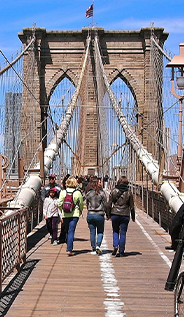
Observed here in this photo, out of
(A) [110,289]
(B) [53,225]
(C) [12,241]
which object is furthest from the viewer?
(B) [53,225]

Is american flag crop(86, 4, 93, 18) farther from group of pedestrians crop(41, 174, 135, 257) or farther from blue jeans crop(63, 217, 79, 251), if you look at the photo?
blue jeans crop(63, 217, 79, 251)

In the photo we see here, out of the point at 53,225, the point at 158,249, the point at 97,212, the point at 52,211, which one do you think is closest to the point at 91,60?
the point at 52,211

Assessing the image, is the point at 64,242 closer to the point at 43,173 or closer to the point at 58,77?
the point at 43,173

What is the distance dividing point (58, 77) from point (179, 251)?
122ft

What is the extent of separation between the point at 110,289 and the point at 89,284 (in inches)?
13.9

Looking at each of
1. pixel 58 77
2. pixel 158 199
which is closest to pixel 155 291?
pixel 158 199

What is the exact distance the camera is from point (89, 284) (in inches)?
277

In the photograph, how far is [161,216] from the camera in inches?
585

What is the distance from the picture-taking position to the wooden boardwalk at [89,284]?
582cm

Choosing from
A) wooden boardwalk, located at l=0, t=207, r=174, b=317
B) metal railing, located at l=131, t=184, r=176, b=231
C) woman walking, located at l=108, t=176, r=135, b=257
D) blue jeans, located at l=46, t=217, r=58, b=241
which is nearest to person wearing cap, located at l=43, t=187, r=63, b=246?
blue jeans, located at l=46, t=217, r=58, b=241

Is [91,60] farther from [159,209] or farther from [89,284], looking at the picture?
[89,284]

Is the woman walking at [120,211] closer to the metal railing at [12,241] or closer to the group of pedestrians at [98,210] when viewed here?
the group of pedestrians at [98,210]

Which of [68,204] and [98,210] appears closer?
[68,204]

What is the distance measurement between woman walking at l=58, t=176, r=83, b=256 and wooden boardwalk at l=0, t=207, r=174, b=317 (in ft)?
1.05
